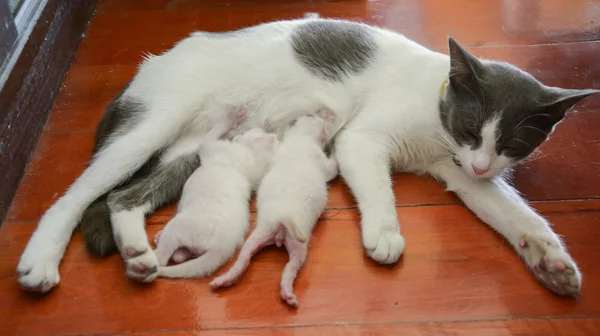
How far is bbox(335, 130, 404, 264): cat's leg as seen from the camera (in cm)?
169

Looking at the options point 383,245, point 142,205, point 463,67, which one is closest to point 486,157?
point 463,67

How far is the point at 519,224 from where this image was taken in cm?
175

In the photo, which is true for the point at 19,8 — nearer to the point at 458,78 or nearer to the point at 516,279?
the point at 458,78

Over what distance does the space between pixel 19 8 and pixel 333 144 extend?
1163 mm

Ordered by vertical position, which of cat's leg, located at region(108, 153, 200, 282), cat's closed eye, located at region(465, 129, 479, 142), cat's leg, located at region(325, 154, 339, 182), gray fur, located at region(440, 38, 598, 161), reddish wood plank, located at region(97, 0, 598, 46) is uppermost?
gray fur, located at region(440, 38, 598, 161)

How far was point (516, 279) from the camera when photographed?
5.50ft

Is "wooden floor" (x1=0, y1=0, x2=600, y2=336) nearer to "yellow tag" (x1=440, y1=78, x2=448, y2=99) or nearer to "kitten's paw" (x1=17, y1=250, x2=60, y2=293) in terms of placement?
"kitten's paw" (x1=17, y1=250, x2=60, y2=293)

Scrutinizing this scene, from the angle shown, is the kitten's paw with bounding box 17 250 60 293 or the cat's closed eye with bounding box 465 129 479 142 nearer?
the kitten's paw with bounding box 17 250 60 293

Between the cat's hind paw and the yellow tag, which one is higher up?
the yellow tag

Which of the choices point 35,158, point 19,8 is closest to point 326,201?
point 35,158

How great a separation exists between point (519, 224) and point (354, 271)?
0.48 m

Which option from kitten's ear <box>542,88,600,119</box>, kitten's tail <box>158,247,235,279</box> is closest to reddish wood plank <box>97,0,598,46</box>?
kitten's ear <box>542,88,600,119</box>

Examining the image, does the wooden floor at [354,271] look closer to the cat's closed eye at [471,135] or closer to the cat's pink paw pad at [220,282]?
the cat's pink paw pad at [220,282]

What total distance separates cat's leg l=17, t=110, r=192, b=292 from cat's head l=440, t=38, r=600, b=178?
824 mm
